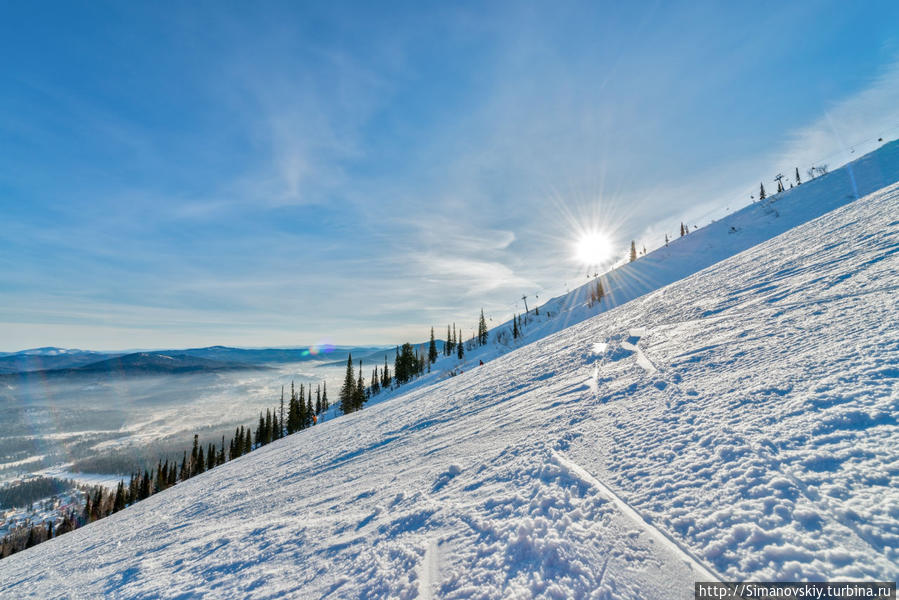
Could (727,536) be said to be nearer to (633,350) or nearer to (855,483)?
(855,483)

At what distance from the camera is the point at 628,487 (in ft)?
12.3

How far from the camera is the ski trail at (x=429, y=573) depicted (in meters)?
3.25

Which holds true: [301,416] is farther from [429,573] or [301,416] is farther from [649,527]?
[649,527]

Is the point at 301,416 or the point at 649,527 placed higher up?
the point at 649,527

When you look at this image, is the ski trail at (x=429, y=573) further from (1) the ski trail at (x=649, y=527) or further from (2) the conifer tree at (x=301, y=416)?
(2) the conifer tree at (x=301, y=416)

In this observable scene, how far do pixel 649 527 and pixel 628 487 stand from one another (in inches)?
24.9

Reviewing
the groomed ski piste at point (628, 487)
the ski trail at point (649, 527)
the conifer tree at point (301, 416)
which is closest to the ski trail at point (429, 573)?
the groomed ski piste at point (628, 487)

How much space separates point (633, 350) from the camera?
924cm

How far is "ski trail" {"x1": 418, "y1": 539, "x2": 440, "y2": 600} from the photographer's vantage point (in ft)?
10.6

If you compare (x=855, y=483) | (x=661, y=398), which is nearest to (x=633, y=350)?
(x=661, y=398)

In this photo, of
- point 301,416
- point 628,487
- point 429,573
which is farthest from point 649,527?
point 301,416

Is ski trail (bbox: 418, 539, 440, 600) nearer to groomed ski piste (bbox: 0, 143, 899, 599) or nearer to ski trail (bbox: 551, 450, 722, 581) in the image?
groomed ski piste (bbox: 0, 143, 899, 599)

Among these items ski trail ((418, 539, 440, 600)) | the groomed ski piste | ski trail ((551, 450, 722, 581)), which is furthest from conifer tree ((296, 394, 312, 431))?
ski trail ((551, 450, 722, 581))

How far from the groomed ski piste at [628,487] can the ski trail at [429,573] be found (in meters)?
0.02
